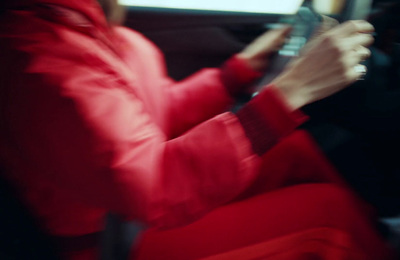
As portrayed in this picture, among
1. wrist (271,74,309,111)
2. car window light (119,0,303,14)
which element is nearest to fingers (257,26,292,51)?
car window light (119,0,303,14)

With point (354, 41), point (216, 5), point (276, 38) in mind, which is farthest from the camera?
point (216, 5)

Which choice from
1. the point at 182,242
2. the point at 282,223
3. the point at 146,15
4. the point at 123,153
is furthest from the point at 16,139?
the point at 146,15

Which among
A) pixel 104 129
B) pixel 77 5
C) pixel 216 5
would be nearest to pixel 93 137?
pixel 104 129

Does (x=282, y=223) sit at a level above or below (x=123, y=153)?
below

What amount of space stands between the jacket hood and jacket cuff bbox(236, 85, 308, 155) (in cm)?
28

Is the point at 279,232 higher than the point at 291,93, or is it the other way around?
the point at 291,93

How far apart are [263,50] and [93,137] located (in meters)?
0.63

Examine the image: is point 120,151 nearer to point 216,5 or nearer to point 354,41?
point 354,41

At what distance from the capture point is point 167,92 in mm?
1094

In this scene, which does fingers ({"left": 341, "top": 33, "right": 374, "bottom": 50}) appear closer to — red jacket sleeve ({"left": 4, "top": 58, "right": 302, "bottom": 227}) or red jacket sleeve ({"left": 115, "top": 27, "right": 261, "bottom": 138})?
red jacket sleeve ({"left": 4, "top": 58, "right": 302, "bottom": 227})

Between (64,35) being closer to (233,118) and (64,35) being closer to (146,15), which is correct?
(233,118)

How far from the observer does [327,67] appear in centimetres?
61

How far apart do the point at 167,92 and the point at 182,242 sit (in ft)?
1.76

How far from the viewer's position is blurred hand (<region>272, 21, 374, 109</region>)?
60cm
